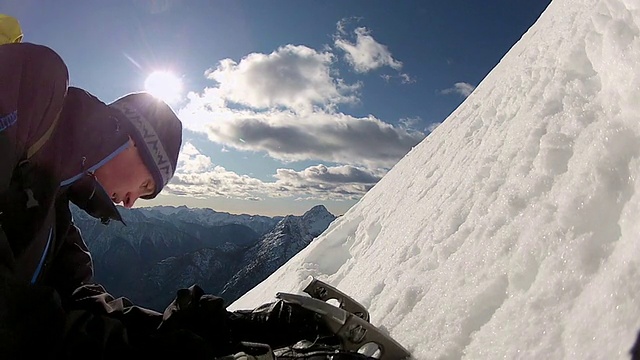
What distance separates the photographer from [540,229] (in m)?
2.04

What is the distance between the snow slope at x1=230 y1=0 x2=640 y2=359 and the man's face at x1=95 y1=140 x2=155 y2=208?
5.02 feet

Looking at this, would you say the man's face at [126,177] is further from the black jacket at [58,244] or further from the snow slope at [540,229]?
the snow slope at [540,229]

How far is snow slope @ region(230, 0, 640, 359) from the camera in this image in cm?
161

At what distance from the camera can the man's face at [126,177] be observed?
2402mm

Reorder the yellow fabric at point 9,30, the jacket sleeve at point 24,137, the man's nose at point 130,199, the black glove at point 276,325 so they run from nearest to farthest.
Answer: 1. the jacket sleeve at point 24,137
2. the yellow fabric at point 9,30
3. the black glove at point 276,325
4. the man's nose at point 130,199

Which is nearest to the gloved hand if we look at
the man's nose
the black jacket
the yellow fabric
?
the black jacket

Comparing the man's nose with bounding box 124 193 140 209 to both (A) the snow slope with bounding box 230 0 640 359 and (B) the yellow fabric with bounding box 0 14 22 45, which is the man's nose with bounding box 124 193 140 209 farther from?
(A) the snow slope with bounding box 230 0 640 359

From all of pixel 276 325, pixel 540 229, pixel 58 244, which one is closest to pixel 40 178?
pixel 58 244

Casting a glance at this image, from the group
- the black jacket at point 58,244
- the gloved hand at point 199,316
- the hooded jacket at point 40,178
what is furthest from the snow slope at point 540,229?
the hooded jacket at point 40,178

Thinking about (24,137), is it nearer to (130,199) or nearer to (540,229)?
(130,199)

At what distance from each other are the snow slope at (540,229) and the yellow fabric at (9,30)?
2.16m

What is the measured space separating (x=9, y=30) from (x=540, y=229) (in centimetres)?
242

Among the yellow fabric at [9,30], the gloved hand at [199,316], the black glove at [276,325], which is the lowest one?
the gloved hand at [199,316]

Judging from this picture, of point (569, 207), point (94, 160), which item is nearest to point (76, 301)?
point (94, 160)
